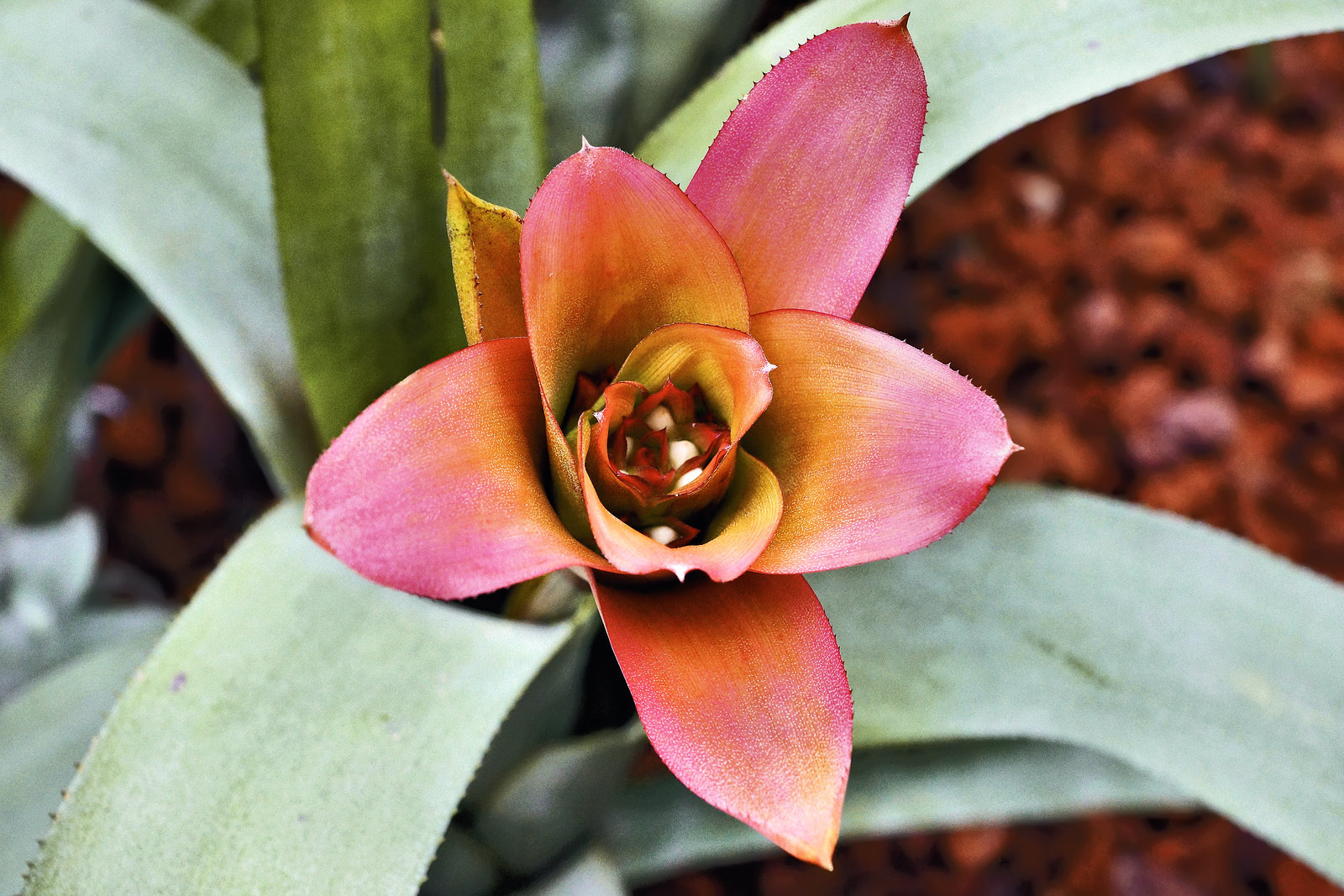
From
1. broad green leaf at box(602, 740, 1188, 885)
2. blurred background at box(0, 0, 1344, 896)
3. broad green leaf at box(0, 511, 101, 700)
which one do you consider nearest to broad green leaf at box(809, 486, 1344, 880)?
broad green leaf at box(602, 740, 1188, 885)

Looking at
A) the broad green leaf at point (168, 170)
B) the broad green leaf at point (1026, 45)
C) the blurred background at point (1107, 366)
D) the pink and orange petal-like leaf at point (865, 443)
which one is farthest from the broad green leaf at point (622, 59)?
the blurred background at point (1107, 366)

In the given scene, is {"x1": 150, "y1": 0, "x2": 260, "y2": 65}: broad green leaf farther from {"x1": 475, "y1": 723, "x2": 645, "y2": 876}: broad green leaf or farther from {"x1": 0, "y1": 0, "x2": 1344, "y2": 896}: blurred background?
{"x1": 475, "y1": 723, "x2": 645, "y2": 876}: broad green leaf

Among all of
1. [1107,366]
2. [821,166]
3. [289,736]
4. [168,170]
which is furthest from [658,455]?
[1107,366]

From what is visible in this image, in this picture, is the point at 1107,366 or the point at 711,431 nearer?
the point at 711,431

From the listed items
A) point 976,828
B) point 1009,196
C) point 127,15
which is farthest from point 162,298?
point 1009,196

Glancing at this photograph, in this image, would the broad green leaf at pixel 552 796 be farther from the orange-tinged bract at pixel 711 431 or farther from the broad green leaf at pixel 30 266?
the broad green leaf at pixel 30 266

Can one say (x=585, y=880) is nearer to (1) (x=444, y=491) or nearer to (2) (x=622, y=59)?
(1) (x=444, y=491)
